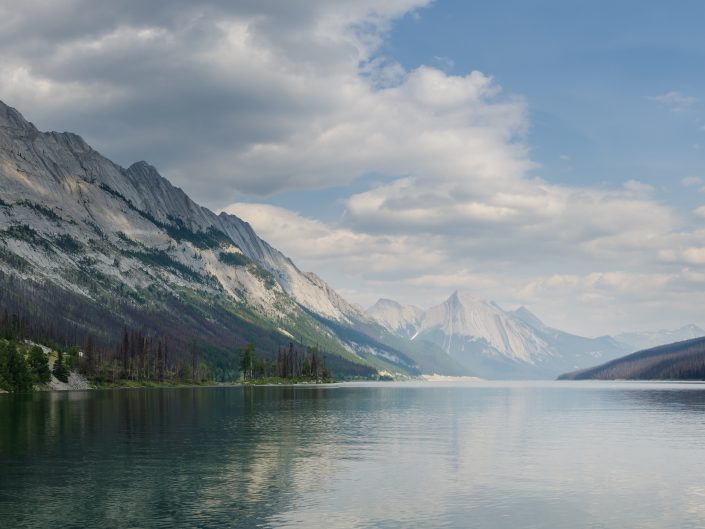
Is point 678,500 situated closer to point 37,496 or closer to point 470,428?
point 37,496

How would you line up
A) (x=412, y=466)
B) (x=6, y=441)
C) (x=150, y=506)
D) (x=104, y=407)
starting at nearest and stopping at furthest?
1. (x=150, y=506)
2. (x=412, y=466)
3. (x=6, y=441)
4. (x=104, y=407)

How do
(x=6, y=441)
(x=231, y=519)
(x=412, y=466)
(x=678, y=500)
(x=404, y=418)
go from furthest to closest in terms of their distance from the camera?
(x=404, y=418) < (x=6, y=441) < (x=412, y=466) < (x=678, y=500) < (x=231, y=519)

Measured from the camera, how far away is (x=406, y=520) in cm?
4834

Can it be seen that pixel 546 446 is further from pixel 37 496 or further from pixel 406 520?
pixel 37 496

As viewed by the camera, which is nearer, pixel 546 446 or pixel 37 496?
pixel 37 496

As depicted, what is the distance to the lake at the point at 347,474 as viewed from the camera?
4938cm

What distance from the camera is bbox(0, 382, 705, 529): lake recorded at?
49.4m

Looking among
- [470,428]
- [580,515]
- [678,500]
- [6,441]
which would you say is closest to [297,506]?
[580,515]

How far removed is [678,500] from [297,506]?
96.1ft

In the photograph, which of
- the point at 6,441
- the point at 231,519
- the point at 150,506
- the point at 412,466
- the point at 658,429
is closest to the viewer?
the point at 231,519

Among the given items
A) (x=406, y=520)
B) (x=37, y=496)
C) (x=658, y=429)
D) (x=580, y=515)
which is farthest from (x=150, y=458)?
(x=658, y=429)

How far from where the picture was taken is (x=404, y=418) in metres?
136

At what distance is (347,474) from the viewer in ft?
219

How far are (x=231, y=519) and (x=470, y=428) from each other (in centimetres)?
7188
